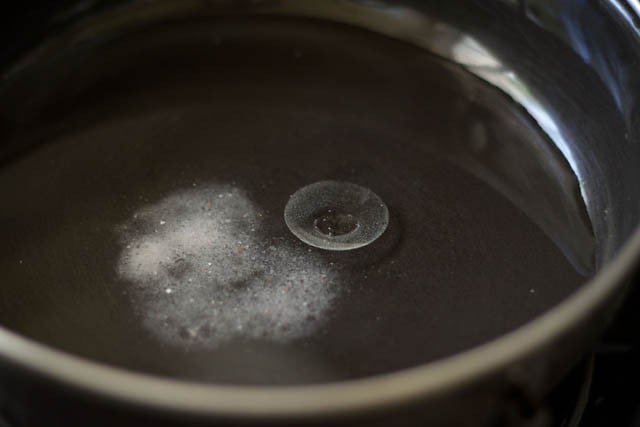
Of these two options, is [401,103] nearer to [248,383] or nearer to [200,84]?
[200,84]

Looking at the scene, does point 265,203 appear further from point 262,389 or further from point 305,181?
point 262,389

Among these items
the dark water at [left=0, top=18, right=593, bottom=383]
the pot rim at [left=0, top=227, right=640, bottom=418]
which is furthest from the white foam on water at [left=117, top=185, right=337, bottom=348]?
the pot rim at [left=0, top=227, right=640, bottom=418]

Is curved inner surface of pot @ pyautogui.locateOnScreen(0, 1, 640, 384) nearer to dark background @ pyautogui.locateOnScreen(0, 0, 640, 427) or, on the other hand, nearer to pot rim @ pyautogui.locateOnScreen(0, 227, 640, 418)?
dark background @ pyautogui.locateOnScreen(0, 0, 640, 427)

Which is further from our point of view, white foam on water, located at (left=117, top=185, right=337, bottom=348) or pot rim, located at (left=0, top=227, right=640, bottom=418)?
Result: white foam on water, located at (left=117, top=185, right=337, bottom=348)

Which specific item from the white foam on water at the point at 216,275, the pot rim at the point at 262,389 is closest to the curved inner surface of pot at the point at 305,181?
the white foam on water at the point at 216,275

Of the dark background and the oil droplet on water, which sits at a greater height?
the oil droplet on water

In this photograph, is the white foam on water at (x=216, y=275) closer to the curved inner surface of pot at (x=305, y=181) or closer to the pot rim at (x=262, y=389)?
the curved inner surface of pot at (x=305, y=181)

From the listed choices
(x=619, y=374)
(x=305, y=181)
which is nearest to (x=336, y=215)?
(x=305, y=181)

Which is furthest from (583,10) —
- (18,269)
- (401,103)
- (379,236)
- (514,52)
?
(18,269)
